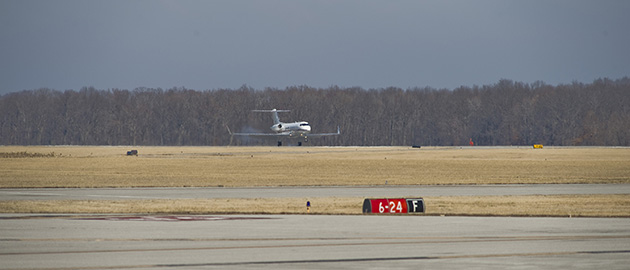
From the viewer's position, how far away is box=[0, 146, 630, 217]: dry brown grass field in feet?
112

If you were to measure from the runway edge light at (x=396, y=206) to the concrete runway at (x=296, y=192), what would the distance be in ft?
34.3

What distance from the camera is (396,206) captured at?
3158 centimetres

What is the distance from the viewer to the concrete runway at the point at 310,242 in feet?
60.3

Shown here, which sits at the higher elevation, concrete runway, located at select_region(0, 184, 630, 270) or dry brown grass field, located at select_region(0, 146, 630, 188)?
dry brown grass field, located at select_region(0, 146, 630, 188)

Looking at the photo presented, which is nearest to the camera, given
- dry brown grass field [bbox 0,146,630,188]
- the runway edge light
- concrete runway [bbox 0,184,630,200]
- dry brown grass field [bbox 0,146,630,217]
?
the runway edge light

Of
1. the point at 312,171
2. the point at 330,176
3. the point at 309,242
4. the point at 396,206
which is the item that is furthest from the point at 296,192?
the point at 312,171

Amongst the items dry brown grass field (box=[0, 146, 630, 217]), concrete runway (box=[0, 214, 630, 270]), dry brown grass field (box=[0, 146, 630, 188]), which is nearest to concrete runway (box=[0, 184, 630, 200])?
dry brown grass field (box=[0, 146, 630, 217])

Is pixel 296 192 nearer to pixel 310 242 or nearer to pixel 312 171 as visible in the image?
pixel 310 242

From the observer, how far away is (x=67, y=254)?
19.5 meters

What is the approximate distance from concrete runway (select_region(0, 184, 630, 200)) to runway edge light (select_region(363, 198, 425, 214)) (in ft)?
34.3

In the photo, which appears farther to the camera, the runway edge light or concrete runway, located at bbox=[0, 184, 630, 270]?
the runway edge light

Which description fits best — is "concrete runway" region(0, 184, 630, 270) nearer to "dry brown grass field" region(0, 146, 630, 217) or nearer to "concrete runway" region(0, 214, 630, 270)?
"concrete runway" region(0, 214, 630, 270)

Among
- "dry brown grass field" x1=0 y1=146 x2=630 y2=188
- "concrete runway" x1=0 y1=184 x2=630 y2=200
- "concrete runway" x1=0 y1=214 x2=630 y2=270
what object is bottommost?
"concrete runway" x1=0 y1=214 x2=630 y2=270

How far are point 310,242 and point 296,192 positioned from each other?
23047 mm
